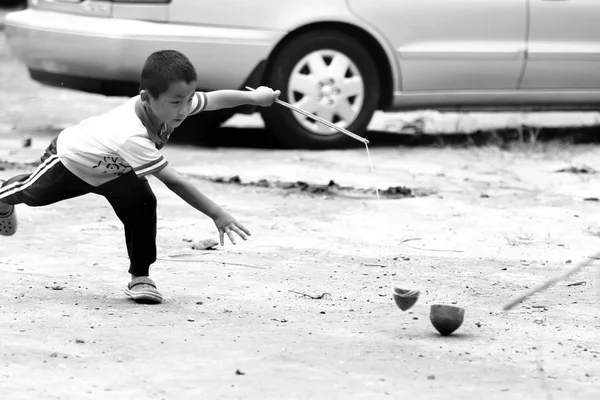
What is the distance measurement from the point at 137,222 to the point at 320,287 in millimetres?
799

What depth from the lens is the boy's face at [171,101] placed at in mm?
4449

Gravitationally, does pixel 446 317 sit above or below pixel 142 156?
below

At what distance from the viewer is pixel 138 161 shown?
14.6ft

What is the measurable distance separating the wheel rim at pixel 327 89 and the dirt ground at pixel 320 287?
0.31 metres

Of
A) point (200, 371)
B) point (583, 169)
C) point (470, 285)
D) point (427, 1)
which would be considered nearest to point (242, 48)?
point (427, 1)

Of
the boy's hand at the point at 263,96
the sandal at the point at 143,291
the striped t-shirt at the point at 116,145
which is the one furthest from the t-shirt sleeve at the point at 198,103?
the sandal at the point at 143,291

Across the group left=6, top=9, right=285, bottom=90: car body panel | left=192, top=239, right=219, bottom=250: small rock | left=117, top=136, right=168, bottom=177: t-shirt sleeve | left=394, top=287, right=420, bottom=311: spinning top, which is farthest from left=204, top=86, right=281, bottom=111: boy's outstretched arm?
left=6, top=9, right=285, bottom=90: car body panel

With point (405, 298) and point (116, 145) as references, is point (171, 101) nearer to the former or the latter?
point (116, 145)

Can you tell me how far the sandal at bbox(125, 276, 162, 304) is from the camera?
4.75 m

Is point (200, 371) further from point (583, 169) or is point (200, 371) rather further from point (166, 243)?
point (583, 169)

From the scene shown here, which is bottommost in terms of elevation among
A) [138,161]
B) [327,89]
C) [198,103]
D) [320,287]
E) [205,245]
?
[205,245]

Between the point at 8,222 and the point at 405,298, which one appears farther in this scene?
the point at 8,222

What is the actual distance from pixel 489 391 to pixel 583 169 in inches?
183

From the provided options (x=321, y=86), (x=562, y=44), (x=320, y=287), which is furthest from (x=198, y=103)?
(x=562, y=44)
